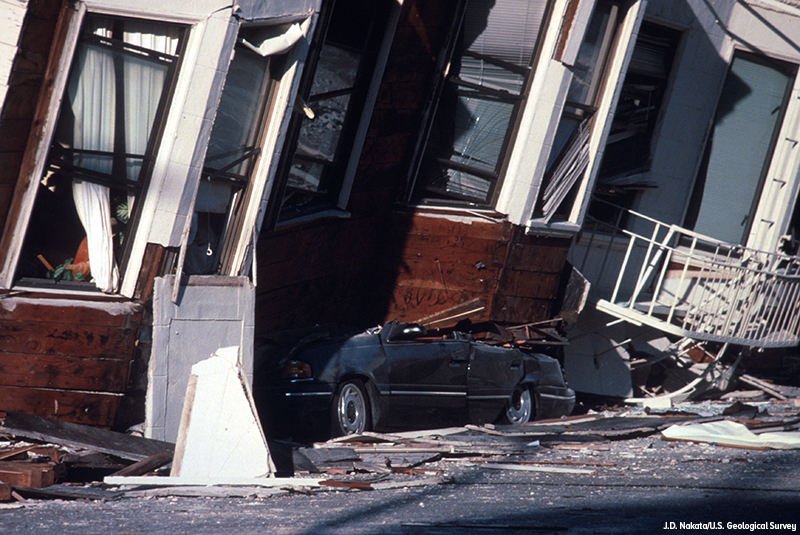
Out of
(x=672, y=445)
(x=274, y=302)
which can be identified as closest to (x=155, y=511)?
(x=274, y=302)

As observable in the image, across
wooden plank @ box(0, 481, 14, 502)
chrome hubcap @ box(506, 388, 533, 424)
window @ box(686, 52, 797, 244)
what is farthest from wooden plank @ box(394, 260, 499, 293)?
wooden plank @ box(0, 481, 14, 502)

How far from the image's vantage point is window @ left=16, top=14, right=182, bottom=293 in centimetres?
655

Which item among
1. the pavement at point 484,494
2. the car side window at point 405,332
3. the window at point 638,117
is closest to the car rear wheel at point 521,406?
the pavement at point 484,494

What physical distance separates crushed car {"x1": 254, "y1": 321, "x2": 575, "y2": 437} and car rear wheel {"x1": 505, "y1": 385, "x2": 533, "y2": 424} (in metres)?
0.03

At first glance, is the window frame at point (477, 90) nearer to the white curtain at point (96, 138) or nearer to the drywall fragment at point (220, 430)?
the drywall fragment at point (220, 430)

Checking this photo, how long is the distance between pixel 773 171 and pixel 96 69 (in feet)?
36.2

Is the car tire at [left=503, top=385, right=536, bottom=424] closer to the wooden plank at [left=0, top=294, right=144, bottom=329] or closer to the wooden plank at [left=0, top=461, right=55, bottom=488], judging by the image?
the wooden plank at [left=0, top=294, right=144, bottom=329]

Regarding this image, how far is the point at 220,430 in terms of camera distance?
258 inches

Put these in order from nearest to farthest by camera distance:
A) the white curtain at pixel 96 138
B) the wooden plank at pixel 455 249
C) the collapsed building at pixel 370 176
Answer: the white curtain at pixel 96 138, the collapsed building at pixel 370 176, the wooden plank at pixel 455 249

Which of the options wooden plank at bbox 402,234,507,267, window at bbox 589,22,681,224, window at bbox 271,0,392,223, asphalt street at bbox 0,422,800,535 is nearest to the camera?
asphalt street at bbox 0,422,800,535

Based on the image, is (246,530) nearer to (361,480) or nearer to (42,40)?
(361,480)

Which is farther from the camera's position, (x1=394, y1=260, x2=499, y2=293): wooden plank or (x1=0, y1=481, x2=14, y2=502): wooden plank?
(x1=394, y1=260, x2=499, y2=293): wooden plank

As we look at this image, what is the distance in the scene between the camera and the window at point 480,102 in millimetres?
10148

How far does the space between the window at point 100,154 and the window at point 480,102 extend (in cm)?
448
